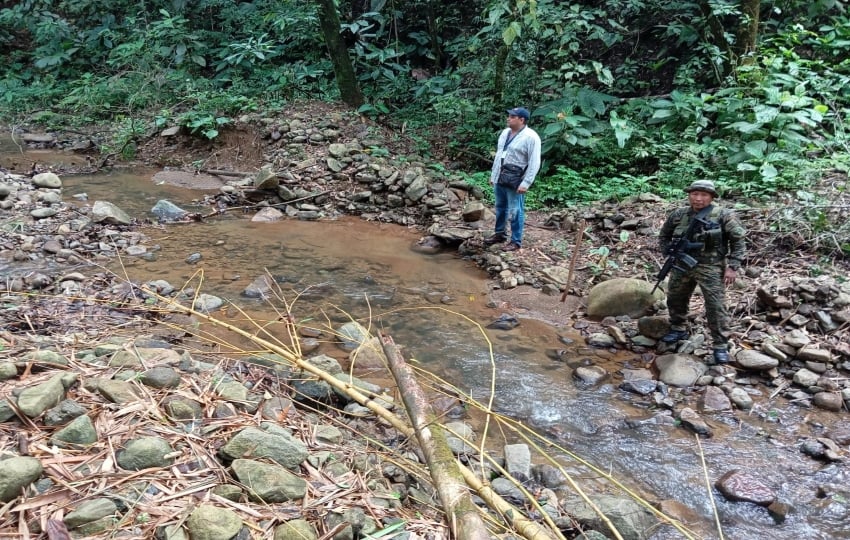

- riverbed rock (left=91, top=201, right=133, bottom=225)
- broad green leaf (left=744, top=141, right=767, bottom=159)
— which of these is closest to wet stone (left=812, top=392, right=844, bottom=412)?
broad green leaf (left=744, top=141, right=767, bottom=159)

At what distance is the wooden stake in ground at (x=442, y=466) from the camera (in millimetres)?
2123

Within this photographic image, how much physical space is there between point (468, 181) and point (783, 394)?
18.9ft

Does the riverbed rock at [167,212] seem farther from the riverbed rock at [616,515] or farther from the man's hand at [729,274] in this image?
the man's hand at [729,274]

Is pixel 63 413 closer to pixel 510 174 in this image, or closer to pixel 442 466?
pixel 442 466

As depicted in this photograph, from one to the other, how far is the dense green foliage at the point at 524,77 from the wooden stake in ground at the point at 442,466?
228 inches

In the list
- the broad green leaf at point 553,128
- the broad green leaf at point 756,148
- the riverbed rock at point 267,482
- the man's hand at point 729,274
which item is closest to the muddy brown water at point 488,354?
the man's hand at point 729,274

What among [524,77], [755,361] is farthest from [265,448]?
[524,77]

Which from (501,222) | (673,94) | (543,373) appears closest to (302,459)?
(543,373)

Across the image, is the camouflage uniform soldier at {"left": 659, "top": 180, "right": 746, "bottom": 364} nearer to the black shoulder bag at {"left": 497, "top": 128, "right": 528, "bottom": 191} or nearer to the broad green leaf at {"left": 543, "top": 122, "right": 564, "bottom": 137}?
Result: the black shoulder bag at {"left": 497, "top": 128, "right": 528, "bottom": 191}

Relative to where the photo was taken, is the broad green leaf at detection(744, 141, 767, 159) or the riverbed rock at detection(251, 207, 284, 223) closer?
the broad green leaf at detection(744, 141, 767, 159)

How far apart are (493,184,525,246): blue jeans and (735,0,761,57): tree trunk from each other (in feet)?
16.2

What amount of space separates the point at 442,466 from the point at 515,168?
4.92m

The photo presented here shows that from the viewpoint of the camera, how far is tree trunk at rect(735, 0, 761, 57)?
27.7 ft

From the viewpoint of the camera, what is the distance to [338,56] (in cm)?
1106
